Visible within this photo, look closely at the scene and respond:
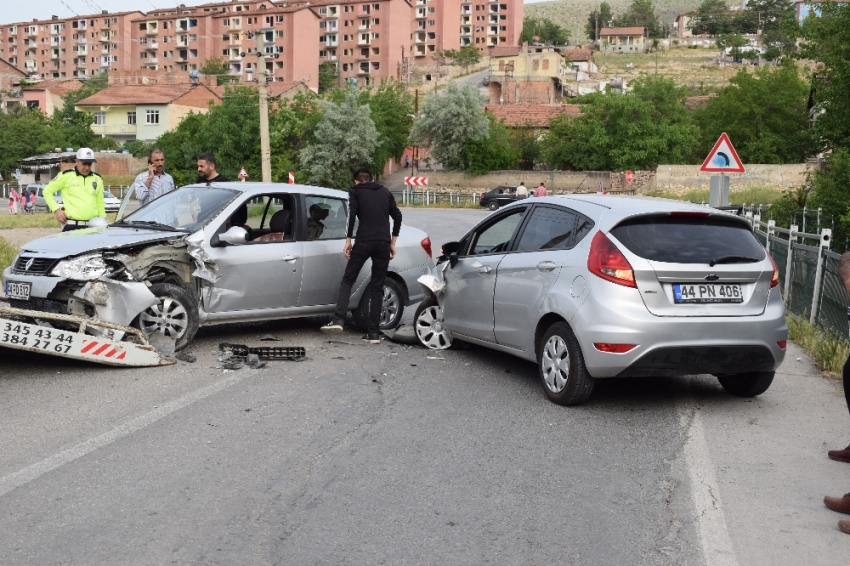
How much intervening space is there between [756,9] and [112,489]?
19527 centimetres

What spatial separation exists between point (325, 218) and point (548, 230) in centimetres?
341

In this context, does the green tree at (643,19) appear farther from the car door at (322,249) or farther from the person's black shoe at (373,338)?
the person's black shoe at (373,338)

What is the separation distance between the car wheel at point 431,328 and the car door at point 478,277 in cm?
31

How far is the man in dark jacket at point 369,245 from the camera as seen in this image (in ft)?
34.2

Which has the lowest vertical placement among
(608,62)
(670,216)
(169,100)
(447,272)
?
(447,272)

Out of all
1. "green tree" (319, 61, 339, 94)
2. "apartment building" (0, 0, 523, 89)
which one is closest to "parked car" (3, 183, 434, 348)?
"apartment building" (0, 0, 523, 89)

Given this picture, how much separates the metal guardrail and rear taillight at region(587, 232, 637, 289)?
3.38 metres

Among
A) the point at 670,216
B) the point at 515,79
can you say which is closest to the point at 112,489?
the point at 670,216

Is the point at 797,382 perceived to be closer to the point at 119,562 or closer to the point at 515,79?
the point at 119,562

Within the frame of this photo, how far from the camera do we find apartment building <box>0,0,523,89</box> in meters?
133

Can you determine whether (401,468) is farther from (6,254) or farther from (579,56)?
(579,56)

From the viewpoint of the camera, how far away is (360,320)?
1098 cm

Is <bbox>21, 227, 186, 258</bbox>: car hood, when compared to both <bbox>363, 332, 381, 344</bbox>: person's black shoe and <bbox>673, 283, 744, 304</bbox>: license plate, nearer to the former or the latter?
<bbox>363, 332, 381, 344</bbox>: person's black shoe

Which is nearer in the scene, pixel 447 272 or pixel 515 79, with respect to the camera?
pixel 447 272
